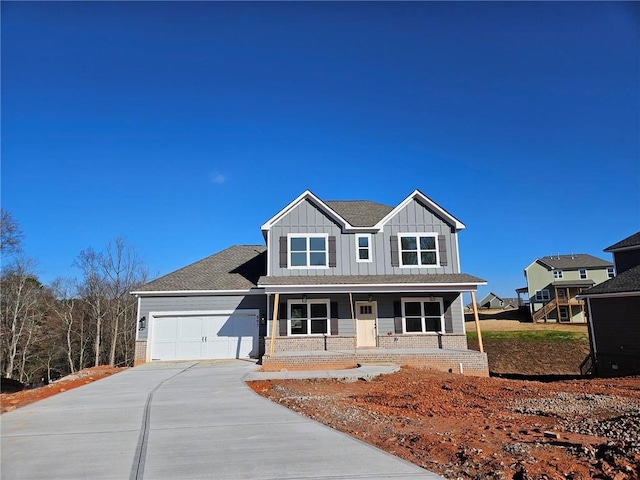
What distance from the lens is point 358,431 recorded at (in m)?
6.43

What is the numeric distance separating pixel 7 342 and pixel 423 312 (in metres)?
28.4

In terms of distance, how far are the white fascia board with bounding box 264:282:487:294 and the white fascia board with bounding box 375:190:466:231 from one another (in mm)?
3235

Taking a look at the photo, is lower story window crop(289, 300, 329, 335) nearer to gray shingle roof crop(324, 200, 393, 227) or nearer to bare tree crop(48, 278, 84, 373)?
gray shingle roof crop(324, 200, 393, 227)

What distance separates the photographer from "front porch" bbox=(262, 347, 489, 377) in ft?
49.3

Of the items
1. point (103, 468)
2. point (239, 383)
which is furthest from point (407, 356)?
point (103, 468)

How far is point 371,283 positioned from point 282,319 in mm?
4155

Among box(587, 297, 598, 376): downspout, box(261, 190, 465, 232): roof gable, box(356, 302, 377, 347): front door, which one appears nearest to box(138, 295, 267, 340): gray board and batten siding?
box(261, 190, 465, 232): roof gable

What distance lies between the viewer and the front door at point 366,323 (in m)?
17.9

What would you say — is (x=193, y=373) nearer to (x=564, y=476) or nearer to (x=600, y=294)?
(x=564, y=476)

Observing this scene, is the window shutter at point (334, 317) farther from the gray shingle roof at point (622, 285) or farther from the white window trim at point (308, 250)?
the gray shingle roof at point (622, 285)

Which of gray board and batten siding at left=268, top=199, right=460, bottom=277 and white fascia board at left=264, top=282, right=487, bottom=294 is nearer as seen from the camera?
white fascia board at left=264, top=282, right=487, bottom=294

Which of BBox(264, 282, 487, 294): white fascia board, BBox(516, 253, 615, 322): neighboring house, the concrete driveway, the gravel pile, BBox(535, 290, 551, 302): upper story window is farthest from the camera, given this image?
BBox(535, 290, 551, 302): upper story window

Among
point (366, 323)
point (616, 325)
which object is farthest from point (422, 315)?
point (616, 325)

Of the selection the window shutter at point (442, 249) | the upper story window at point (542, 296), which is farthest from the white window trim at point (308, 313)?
the upper story window at point (542, 296)
